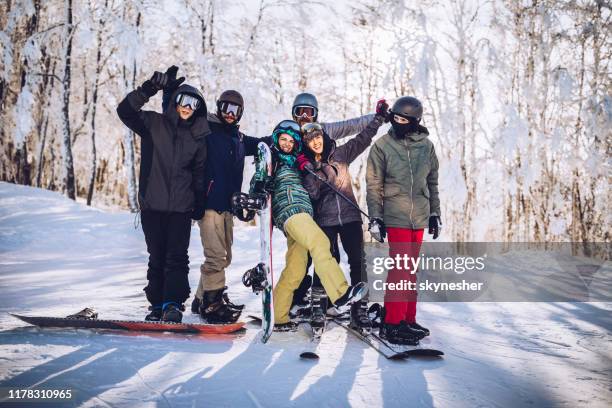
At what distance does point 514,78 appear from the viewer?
11.8 m

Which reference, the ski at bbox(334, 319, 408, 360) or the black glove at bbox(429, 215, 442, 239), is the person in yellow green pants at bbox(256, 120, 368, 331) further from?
the black glove at bbox(429, 215, 442, 239)

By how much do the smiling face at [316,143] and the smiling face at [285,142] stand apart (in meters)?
0.18

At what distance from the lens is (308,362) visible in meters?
3.10

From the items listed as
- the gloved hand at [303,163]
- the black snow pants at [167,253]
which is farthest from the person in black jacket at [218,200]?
the gloved hand at [303,163]

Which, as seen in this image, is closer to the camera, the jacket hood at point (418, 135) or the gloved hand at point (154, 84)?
the gloved hand at point (154, 84)

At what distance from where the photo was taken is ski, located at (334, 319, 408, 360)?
318 centimetres

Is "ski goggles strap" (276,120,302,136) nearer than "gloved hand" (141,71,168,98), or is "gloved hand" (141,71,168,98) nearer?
"gloved hand" (141,71,168,98)

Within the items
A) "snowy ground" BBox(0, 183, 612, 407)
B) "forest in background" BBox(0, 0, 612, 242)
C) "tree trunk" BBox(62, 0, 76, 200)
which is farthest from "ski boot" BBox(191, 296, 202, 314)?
"tree trunk" BBox(62, 0, 76, 200)

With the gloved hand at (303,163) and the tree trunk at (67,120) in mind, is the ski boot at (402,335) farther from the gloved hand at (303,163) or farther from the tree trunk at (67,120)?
the tree trunk at (67,120)

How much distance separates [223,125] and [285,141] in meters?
0.74

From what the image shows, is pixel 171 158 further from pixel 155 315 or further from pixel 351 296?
pixel 351 296

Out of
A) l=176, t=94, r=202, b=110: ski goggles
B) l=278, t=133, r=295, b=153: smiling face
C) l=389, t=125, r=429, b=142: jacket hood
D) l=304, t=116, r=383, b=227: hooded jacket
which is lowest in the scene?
l=304, t=116, r=383, b=227: hooded jacket

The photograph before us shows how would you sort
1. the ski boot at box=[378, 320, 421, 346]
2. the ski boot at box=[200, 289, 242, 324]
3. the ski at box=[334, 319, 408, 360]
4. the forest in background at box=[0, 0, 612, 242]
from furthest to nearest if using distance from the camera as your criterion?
the forest in background at box=[0, 0, 612, 242], the ski boot at box=[200, 289, 242, 324], the ski boot at box=[378, 320, 421, 346], the ski at box=[334, 319, 408, 360]

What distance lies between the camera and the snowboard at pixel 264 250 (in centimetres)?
350
